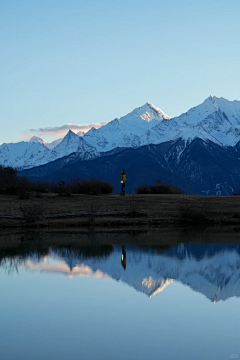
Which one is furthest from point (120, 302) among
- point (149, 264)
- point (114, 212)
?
point (114, 212)

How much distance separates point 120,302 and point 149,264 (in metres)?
6.63

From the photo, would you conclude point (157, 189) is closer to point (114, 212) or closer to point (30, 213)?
point (114, 212)

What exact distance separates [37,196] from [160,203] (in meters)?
11.8

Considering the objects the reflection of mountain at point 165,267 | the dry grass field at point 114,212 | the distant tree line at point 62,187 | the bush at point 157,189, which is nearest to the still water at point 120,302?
the reflection of mountain at point 165,267

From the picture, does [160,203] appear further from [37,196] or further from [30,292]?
[30,292]

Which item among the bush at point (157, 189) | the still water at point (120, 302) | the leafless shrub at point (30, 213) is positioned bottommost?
the still water at point (120, 302)

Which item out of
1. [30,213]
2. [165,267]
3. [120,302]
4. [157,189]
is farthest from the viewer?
[157,189]

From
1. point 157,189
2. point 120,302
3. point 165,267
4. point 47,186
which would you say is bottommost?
point 120,302

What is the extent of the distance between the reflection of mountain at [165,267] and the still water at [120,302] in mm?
36

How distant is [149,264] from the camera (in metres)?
21.5

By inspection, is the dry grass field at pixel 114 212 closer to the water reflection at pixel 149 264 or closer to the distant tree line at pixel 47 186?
the distant tree line at pixel 47 186

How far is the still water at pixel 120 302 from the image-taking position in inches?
429

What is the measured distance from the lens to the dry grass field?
37.1m

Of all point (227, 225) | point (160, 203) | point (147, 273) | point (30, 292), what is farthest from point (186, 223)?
point (30, 292)
